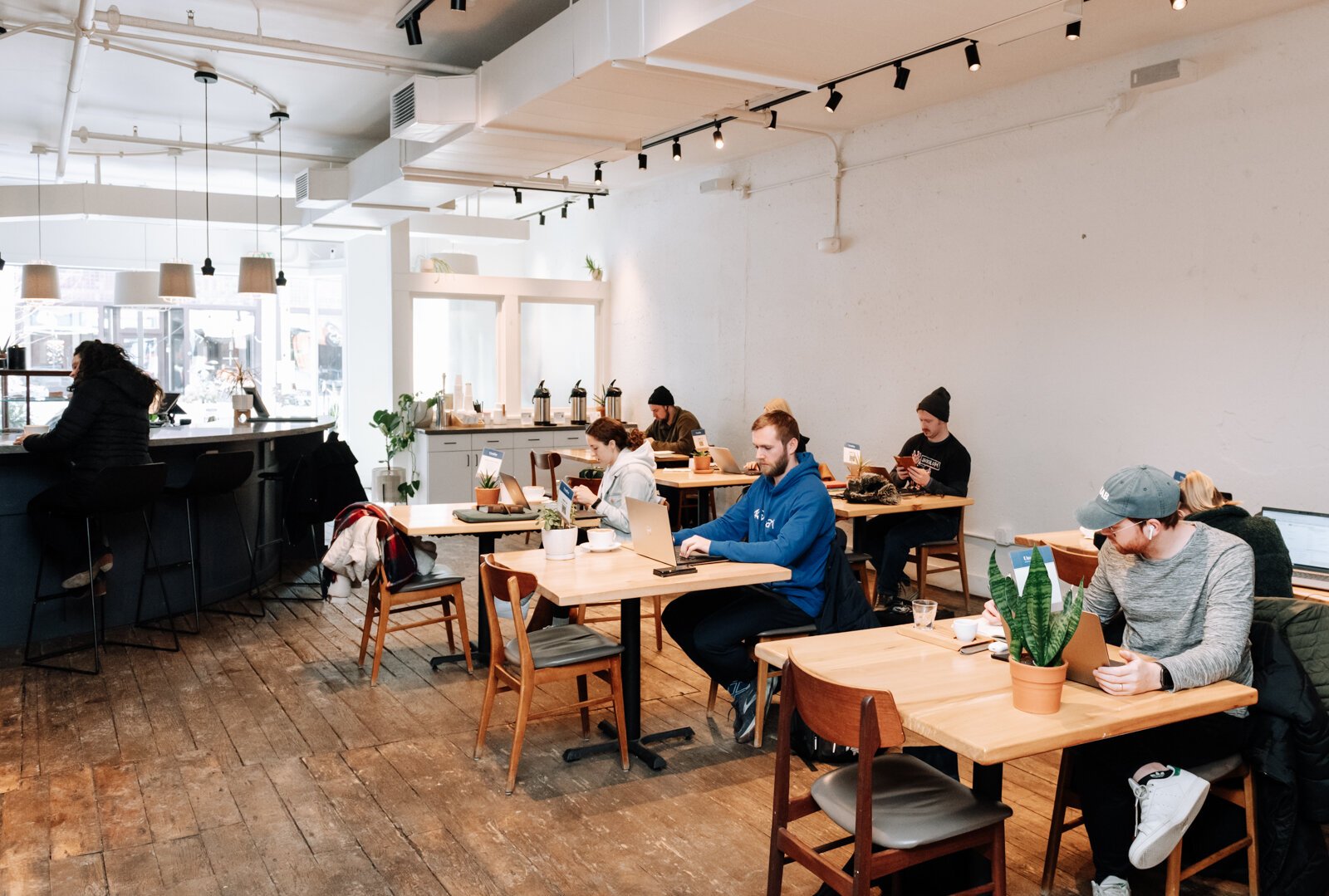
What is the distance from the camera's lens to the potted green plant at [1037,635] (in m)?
2.45

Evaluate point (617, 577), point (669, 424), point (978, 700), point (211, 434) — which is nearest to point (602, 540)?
point (617, 577)

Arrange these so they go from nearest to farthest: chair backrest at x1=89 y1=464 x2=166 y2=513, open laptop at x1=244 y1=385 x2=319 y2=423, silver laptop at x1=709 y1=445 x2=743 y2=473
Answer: chair backrest at x1=89 y1=464 x2=166 y2=513, silver laptop at x1=709 y1=445 x2=743 y2=473, open laptop at x1=244 y1=385 x2=319 y2=423

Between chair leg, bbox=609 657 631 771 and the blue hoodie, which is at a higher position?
the blue hoodie

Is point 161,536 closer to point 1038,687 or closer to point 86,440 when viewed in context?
point 86,440

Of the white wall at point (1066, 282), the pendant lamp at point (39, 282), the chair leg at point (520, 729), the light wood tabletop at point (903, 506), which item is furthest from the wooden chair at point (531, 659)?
the pendant lamp at point (39, 282)

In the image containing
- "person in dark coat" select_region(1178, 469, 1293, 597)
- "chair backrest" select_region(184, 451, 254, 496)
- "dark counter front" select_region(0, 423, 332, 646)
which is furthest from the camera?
"chair backrest" select_region(184, 451, 254, 496)

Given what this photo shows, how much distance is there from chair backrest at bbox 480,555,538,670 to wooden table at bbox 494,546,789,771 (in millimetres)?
71

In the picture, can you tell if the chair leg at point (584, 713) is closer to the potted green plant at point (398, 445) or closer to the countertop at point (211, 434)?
the countertop at point (211, 434)

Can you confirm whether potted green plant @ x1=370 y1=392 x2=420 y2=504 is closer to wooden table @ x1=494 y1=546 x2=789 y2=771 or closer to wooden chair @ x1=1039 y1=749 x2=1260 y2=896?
wooden table @ x1=494 y1=546 x2=789 y2=771

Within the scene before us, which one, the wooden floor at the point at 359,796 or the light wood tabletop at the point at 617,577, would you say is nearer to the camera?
the wooden floor at the point at 359,796

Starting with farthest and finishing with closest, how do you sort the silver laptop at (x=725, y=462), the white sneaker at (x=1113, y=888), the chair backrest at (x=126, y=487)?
the silver laptop at (x=725, y=462) → the chair backrest at (x=126, y=487) → the white sneaker at (x=1113, y=888)

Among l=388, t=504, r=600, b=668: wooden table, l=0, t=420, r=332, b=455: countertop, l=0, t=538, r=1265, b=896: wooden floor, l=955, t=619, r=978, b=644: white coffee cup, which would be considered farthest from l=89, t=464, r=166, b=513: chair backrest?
l=955, t=619, r=978, b=644: white coffee cup

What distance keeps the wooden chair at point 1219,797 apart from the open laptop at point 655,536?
5.20 feet

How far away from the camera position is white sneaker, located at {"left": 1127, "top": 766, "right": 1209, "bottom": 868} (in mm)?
2598
